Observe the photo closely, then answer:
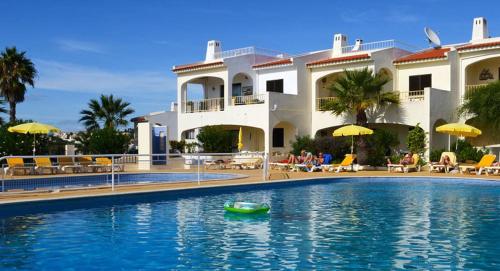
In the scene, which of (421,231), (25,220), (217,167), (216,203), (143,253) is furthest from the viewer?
(217,167)

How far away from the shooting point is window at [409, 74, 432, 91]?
92.5 ft

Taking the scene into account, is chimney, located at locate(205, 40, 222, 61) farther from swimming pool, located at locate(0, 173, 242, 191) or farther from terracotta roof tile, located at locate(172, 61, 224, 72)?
swimming pool, located at locate(0, 173, 242, 191)

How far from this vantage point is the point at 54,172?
73.8 feet

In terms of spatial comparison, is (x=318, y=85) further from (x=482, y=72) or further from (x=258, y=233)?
(x=258, y=233)

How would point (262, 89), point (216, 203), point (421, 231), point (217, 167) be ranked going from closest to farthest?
point (421, 231) → point (216, 203) → point (217, 167) → point (262, 89)

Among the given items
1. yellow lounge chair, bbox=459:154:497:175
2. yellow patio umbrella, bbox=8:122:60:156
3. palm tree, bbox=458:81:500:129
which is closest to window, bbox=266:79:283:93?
palm tree, bbox=458:81:500:129

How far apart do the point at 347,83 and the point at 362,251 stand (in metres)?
18.8

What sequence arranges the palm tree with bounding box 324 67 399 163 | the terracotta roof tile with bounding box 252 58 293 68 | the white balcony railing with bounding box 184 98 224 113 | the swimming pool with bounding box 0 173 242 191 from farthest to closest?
the white balcony railing with bounding box 184 98 224 113
the terracotta roof tile with bounding box 252 58 293 68
the palm tree with bounding box 324 67 399 163
the swimming pool with bounding box 0 173 242 191

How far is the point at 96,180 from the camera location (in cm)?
1966

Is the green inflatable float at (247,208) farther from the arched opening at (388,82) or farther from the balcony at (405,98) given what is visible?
the arched opening at (388,82)

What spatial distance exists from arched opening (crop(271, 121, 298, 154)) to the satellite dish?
370 inches

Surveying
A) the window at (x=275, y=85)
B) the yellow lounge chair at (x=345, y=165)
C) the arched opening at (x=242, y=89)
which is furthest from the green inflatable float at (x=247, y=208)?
the window at (x=275, y=85)

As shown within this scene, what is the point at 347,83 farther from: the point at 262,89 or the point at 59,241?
the point at 59,241

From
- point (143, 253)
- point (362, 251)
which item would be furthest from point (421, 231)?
point (143, 253)
